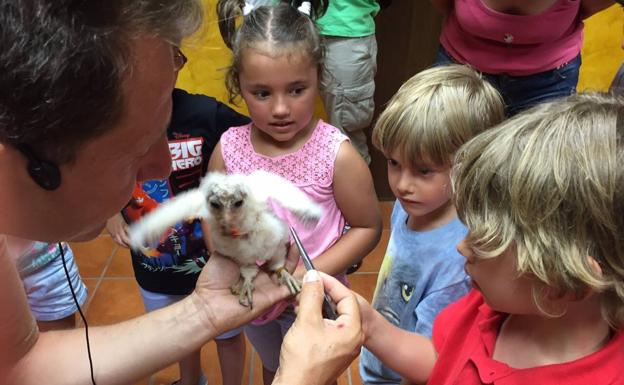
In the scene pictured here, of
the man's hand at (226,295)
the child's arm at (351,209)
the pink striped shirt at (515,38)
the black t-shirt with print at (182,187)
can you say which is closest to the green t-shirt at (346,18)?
the pink striped shirt at (515,38)

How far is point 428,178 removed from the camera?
3.50 feet

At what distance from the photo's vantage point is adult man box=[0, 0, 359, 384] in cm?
55

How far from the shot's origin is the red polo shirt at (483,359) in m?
0.70

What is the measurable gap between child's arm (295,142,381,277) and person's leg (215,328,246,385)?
450mm

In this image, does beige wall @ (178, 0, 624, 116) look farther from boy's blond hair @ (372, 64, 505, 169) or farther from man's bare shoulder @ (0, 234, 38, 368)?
man's bare shoulder @ (0, 234, 38, 368)

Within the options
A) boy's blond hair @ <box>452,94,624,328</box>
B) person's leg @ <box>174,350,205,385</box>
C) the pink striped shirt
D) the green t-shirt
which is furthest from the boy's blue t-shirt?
the green t-shirt

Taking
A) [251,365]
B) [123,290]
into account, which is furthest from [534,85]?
[123,290]

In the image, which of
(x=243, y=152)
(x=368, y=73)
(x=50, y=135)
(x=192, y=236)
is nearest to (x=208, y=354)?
(x=192, y=236)

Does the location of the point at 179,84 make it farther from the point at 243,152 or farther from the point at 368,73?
the point at 243,152

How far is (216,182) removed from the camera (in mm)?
958

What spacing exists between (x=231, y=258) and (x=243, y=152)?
1.21ft

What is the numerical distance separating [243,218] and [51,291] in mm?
860

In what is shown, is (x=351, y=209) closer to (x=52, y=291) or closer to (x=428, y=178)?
(x=428, y=178)

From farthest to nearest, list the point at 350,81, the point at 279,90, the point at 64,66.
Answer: the point at 350,81 < the point at 279,90 < the point at 64,66
